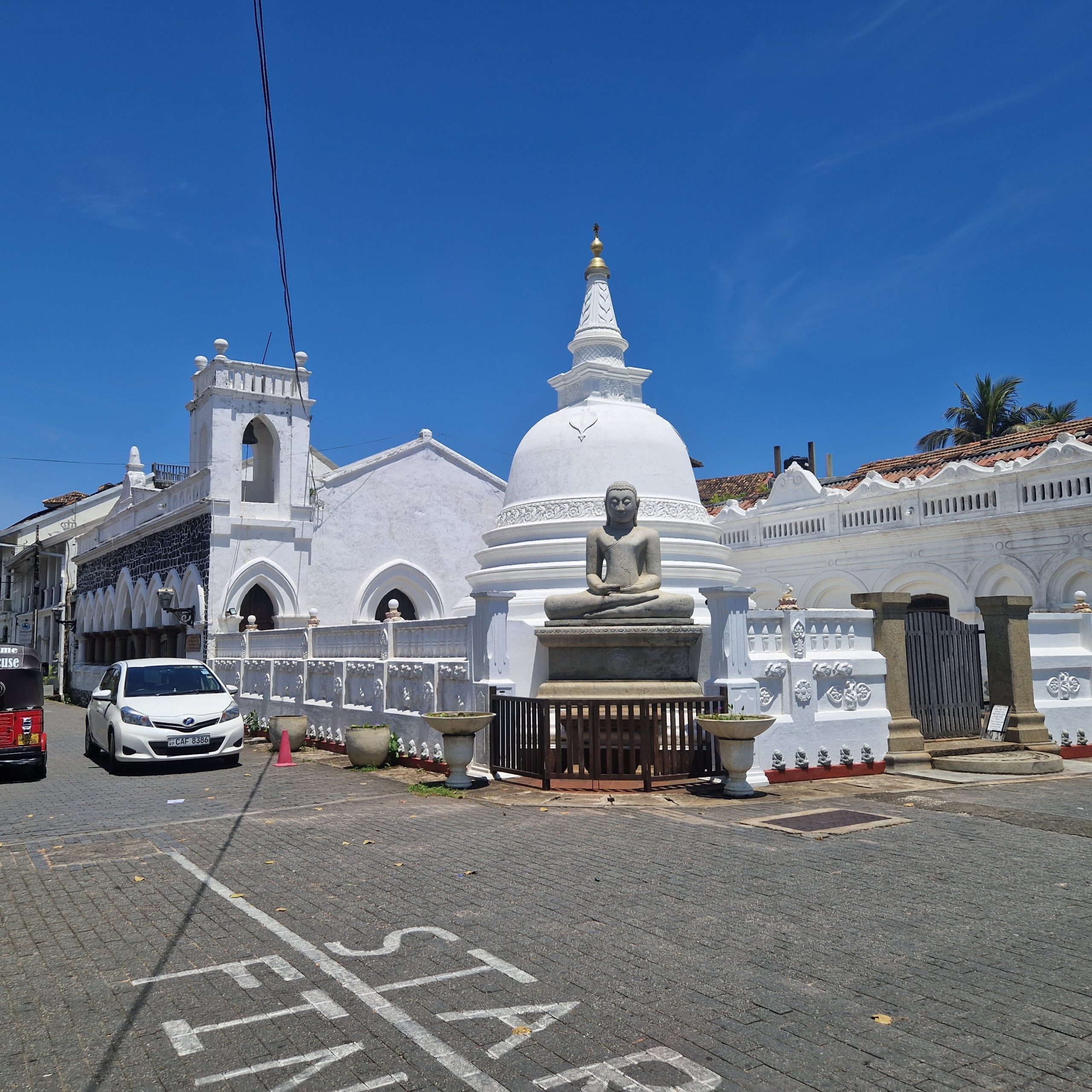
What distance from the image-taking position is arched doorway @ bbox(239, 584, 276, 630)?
24.1m

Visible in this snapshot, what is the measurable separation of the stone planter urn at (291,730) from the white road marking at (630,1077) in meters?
12.4

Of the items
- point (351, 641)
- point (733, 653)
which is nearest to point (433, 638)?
point (351, 641)

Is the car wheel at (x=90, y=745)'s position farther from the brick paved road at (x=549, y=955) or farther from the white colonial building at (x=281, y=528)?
the brick paved road at (x=549, y=955)

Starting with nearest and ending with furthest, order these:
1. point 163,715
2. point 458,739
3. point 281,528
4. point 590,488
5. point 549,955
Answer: point 549,955 → point 458,739 → point 163,715 → point 590,488 → point 281,528

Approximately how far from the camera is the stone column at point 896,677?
11984 millimetres

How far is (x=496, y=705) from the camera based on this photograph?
11391 mm

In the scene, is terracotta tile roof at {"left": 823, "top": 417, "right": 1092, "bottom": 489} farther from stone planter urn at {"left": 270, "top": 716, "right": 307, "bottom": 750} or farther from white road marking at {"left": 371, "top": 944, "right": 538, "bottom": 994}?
white road marking at {"left": 371, "top": 944, "right": 538, "bottom": 994}

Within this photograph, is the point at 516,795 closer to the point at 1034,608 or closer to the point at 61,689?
the point at 1034,608

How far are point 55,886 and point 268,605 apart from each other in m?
18.2

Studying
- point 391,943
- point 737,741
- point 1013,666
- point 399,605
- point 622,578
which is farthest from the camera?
point 399,605

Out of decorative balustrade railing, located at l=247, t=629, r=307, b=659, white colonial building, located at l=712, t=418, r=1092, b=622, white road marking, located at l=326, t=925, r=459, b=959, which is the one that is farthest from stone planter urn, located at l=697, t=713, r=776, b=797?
white colonial building, located at l=712, t=418, r=1092, b=622

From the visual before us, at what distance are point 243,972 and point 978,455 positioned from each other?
20.1m

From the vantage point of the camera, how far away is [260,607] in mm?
24484

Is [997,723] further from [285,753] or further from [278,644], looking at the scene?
[278,644]
